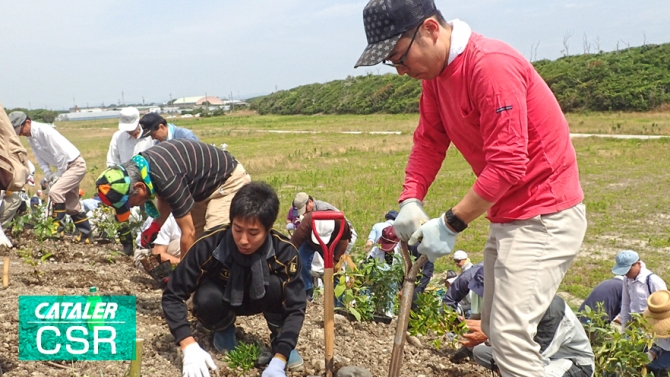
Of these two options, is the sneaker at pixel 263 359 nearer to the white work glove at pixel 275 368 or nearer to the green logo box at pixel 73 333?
the white work glove at pixel 275 368

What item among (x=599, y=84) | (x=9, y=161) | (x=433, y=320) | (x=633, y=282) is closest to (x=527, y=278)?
(x=433, y=320)

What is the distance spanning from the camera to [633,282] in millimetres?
5480

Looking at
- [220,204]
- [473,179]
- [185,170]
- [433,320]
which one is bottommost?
[473,179]

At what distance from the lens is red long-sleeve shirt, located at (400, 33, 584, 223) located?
90.4 inches

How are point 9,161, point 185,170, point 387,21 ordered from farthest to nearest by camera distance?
point 185,170 < point 9,161 < point 387,21

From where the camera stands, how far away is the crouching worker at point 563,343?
3.13 metres

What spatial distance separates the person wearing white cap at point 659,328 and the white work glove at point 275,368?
263 cm

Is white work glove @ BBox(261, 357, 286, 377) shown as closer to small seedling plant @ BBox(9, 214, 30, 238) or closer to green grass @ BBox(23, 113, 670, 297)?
green grass @ BBox(23, 113, 670, 297)

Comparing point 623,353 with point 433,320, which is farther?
point 433,320

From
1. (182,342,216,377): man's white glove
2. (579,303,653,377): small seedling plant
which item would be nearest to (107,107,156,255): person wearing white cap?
(182,342,216,377): man's white glove

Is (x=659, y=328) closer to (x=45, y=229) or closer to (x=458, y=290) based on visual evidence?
(x=458, y=290)

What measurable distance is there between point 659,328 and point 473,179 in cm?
1057

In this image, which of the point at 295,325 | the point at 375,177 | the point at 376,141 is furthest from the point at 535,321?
the point at 376,141

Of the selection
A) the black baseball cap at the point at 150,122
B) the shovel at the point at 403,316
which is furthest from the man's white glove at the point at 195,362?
the black baseball cap at the point at 150,122
